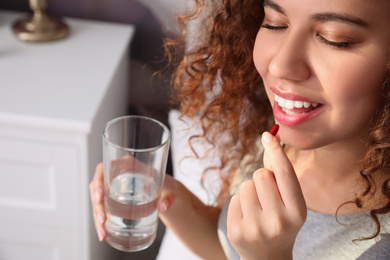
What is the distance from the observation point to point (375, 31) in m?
0.67

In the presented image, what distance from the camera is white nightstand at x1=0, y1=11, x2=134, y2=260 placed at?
1199mm

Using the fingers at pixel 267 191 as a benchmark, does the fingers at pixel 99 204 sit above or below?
below

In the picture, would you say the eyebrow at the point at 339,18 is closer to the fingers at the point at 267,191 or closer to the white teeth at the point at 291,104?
the white teeth at the point at 291,104

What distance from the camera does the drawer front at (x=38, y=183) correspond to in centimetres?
123

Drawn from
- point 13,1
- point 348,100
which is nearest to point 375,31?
point 348,100

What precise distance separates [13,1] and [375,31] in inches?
52.4

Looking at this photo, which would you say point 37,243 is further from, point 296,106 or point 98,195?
point 296,106

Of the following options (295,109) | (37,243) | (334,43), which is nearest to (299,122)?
(295,109)

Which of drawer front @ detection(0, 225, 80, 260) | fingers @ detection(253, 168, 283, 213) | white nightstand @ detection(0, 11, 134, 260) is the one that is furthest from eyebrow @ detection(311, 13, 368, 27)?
drawer front @ detection(0, 225, 80, 260)

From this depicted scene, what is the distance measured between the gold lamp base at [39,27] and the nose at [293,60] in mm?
943

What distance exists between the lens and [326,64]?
696 millimetres

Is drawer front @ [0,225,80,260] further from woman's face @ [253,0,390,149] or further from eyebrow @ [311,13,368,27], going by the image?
eyebrow @ [311,13,368,27]

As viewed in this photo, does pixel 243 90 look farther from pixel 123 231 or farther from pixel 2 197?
pixel 2 197

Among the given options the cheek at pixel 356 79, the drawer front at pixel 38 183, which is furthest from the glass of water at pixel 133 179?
the drawer front at pixel 38 183
